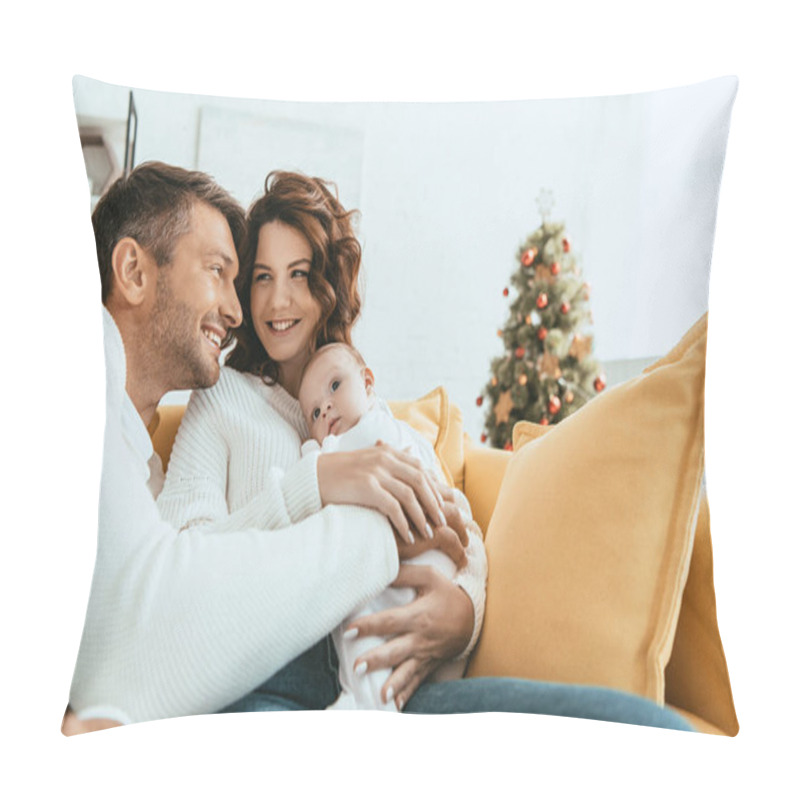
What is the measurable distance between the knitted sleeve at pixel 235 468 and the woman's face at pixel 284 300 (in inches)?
2.9

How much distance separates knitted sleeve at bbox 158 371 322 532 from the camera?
1.54 meters

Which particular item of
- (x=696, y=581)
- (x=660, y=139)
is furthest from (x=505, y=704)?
(x=660, y=139)

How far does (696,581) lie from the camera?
5.09ft

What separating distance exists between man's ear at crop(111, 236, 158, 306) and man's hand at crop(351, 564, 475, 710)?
0.58 metres

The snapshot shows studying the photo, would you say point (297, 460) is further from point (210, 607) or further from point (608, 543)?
point (608, 543)

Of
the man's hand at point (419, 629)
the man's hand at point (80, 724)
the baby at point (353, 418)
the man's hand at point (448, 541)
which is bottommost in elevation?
the man's hand at point (80, 724)

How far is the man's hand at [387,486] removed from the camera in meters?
1.55

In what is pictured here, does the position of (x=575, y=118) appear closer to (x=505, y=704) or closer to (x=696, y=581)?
(x=696, y=581)

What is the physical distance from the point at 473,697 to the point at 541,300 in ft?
1.93

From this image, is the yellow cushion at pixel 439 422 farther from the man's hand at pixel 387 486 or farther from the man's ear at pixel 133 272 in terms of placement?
the man's ear at pixel 133 272

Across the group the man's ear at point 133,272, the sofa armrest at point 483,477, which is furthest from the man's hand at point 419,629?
the man's ear at point 133,272

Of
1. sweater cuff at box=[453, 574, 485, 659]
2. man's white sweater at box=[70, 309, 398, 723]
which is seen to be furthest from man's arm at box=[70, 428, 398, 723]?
sweater cuff at box=[453, 574, 485, 659]

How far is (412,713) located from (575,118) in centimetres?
91

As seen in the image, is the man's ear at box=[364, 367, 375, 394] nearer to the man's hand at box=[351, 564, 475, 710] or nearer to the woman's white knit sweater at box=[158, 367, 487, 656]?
the woman's white knit sweater at box=[158, 367, 487, 656]
